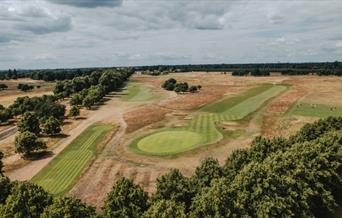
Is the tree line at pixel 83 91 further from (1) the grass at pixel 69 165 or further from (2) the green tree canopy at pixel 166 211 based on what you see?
(2) the green tree canopy at pixel 166 211

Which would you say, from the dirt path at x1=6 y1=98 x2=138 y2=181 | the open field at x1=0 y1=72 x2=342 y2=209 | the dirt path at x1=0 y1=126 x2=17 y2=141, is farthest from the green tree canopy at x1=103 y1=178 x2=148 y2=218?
the dirt path at x1=0 y1=126 x2=17 y2=141

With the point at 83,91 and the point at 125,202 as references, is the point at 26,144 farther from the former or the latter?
the point at 83,91

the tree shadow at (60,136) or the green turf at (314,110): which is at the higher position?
the green turf at (314,110)

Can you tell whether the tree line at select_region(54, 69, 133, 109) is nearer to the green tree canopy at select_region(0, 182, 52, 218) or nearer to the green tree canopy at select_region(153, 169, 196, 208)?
the green tree canopy at select_region(0, 182, 52, 218)

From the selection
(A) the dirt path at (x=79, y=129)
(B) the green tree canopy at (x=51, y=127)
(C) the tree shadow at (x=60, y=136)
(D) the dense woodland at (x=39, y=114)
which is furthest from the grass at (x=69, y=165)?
(B) the green tree canopy at (x=51, y=127)

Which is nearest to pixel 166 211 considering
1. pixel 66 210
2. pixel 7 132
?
pixel 66 210

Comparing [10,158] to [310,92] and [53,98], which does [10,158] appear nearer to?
[53,98]
